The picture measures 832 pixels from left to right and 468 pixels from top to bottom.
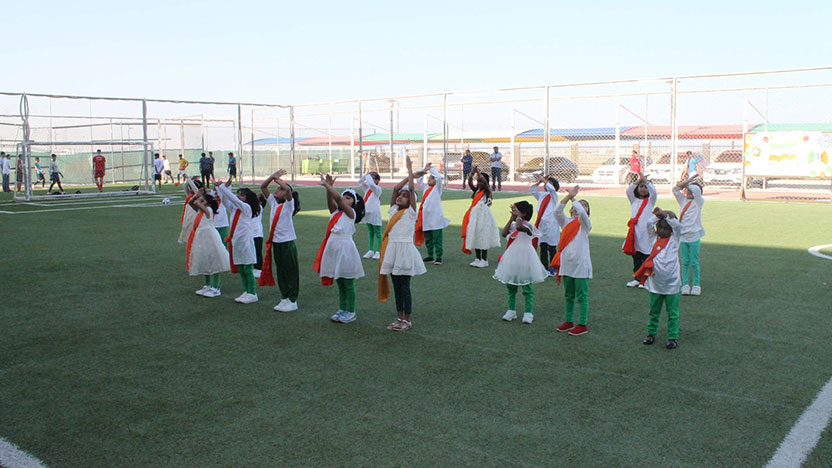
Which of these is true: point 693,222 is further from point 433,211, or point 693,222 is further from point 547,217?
point 433,211

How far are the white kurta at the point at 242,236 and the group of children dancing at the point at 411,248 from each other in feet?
0.04

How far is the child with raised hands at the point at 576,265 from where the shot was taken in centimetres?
666

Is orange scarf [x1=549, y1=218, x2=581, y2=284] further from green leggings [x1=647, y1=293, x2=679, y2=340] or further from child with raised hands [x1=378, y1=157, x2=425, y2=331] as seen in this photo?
child with raised hands [x1=378, y1=157, x2=425, y2=331]

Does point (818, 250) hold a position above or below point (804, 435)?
above

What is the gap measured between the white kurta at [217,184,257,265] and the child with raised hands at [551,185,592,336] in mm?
3581

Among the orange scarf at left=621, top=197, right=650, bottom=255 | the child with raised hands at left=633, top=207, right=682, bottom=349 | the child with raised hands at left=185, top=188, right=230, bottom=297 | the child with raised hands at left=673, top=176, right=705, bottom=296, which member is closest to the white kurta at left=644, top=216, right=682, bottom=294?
the child with raised hands at left=633, top=207, right=682, bottom=349

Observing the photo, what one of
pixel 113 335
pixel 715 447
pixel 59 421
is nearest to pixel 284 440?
pixel 59 421

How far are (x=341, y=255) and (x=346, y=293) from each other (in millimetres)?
448

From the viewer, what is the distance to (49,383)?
17.9ft

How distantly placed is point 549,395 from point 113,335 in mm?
4397

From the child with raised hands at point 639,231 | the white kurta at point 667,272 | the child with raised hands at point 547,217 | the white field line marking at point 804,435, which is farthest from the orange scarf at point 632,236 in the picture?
the white field line marking at point 804,435

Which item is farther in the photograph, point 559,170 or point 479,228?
point 559,170

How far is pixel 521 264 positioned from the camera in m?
6.94

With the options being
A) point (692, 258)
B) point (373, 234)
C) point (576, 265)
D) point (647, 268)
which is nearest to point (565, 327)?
point (576, 265)
